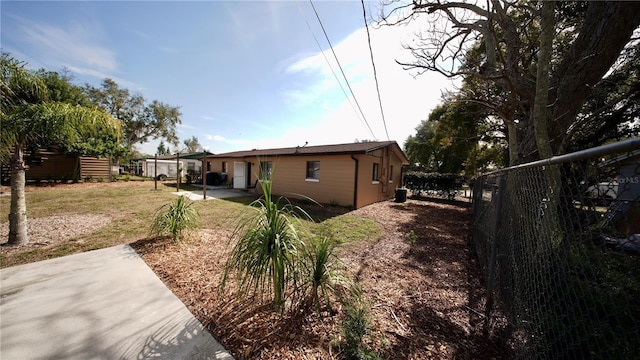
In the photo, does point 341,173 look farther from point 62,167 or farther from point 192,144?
point 192,144

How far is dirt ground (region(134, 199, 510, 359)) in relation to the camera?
215 cm

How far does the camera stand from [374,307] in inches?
111

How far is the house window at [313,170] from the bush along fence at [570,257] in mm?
8886

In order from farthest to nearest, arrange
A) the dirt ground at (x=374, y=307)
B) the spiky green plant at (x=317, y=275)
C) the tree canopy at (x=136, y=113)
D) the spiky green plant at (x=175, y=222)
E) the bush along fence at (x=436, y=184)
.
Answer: the tree canopy at (x=136, y=113) → the bush along fence at (x=436, y=184) → the spiky green plant at (x=175, y=222) → the spiky green plant at (x=317, y=275) → the dirt ground at (x=374, y=307)

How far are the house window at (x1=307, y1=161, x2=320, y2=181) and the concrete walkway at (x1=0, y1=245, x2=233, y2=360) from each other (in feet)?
28.1

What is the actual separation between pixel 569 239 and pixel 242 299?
3092 millimetres

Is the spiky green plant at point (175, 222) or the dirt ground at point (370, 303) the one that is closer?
the dirt ground at point (370, 303)

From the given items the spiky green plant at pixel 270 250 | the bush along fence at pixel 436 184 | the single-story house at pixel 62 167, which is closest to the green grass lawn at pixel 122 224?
the spiky green plant at pixel 270 250

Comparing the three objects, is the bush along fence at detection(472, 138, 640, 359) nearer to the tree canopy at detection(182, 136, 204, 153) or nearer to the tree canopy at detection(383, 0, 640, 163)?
the tree canopy at detection(383, 0, 640, 163)

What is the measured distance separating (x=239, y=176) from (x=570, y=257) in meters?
16.4

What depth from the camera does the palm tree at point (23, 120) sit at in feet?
12.7

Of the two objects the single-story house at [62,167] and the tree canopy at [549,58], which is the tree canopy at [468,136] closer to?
the tree canopy at [549,58]

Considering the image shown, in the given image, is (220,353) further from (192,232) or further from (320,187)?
(320,187)

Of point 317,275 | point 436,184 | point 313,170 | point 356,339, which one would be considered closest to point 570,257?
point 356,339
